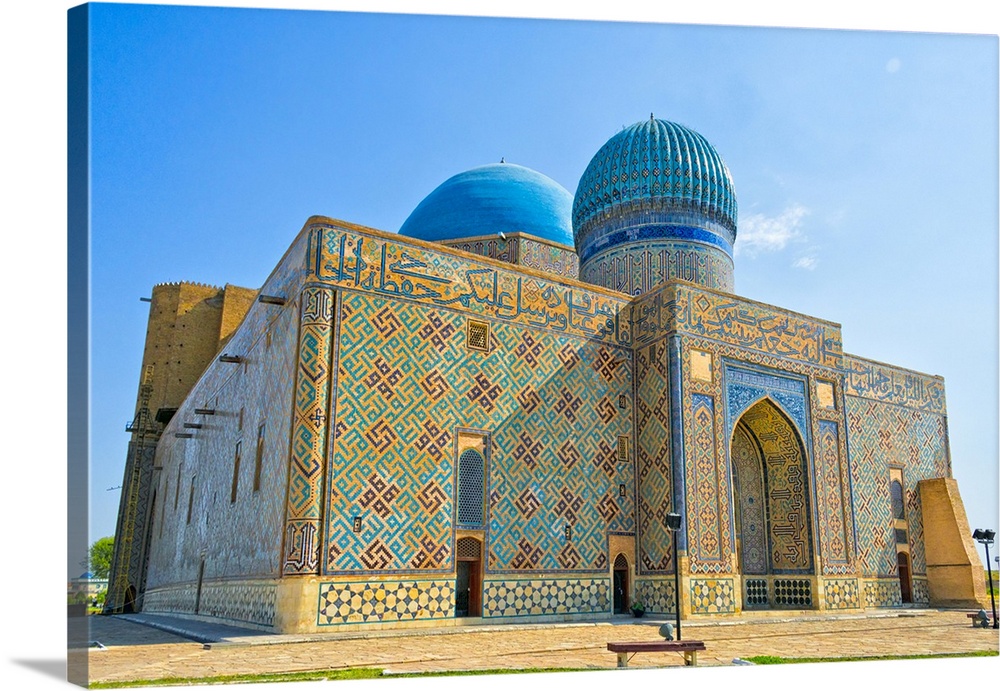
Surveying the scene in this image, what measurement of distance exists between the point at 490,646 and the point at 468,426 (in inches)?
131

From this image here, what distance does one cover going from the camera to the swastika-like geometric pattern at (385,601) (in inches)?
335

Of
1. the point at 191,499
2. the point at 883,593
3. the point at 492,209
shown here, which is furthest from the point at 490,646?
the point at 492,209

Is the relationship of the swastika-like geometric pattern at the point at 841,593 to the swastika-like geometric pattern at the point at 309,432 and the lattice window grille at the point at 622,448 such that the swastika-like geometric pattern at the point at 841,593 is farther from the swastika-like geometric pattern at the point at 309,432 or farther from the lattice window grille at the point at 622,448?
the swastika-like geometric pattern at the point at 309,432

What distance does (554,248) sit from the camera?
16953mm

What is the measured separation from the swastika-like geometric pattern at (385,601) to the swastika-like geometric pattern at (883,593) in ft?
24.7

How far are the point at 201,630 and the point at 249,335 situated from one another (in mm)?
4476

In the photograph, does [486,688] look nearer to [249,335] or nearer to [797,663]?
[797,663]

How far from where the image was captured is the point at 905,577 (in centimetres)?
1462

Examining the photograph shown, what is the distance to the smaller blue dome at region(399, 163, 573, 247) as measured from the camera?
1703 centimetres

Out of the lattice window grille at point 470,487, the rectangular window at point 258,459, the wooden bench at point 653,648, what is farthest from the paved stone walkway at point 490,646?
the rectangular window at point 258,459

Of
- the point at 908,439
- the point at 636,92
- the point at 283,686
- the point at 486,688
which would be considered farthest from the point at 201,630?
the point at 908,439

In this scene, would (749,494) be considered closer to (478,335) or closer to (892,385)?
(892,385)

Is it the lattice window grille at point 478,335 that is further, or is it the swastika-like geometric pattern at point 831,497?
the swastika-like geometric pattern at point 831,497

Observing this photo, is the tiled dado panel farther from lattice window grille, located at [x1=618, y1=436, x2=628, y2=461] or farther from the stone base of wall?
the stone base of wall
